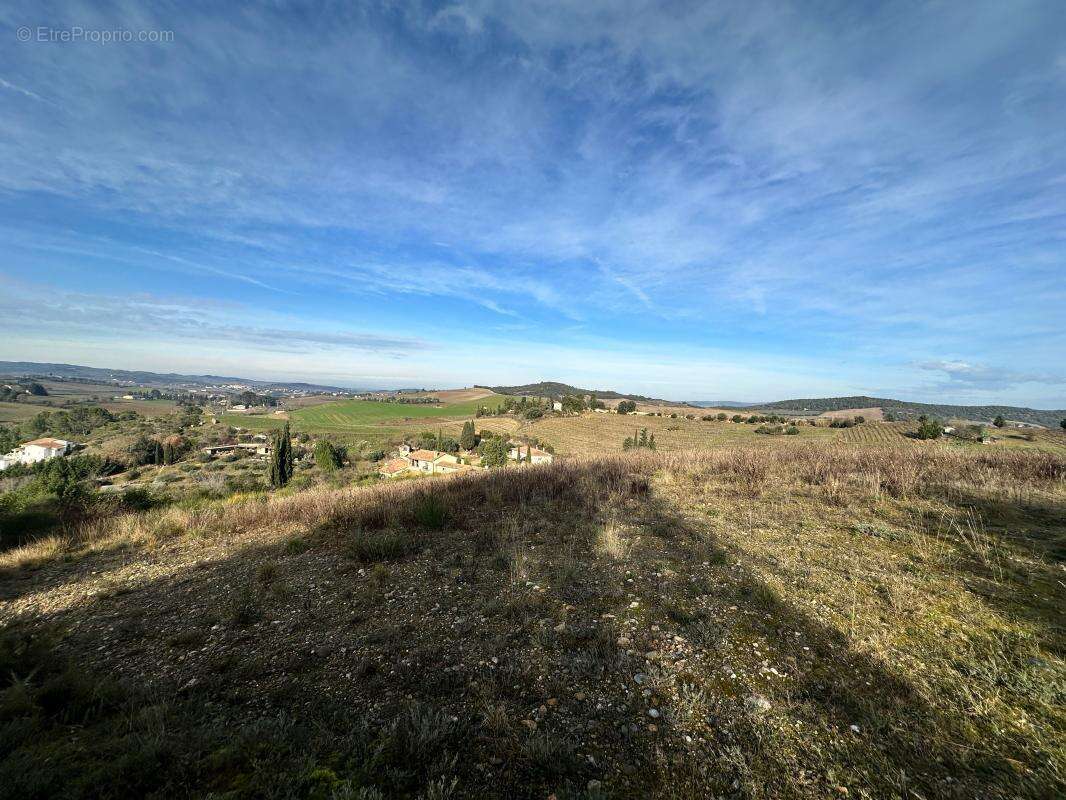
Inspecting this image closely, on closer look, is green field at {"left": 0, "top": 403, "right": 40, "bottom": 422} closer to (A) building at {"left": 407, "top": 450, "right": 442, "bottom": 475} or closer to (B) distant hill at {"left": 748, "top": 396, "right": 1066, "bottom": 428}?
(A) building at {"left": 407, "top": 450, "right": 442, "bottom": 475}

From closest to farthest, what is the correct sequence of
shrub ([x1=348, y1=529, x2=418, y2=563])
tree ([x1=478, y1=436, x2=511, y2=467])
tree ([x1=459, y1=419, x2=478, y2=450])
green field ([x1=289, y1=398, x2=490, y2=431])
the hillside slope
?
the hillside slope < shrub ([x1=348, y1=529, x2=418, y2=563]) < tree ([x1=478, y1=436, x2=511, y2=467]) < tree ([x1=459, y1=419, x2=478, y2=450]) < green field ([x1=289, y1=398, x2=490, y2=431])

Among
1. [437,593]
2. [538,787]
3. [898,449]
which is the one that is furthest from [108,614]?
[898,449]

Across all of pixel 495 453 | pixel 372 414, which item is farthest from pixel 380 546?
pixel 372 414

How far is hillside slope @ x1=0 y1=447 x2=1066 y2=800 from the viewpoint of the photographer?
2.33 metres

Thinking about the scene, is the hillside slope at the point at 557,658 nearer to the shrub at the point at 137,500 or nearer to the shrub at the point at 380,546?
the shrub at the point at 380,546

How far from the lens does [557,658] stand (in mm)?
3551

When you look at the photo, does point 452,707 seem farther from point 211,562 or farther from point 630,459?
point 630,459

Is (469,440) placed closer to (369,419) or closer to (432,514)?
(369,419)

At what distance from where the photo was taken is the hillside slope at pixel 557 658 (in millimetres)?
2326

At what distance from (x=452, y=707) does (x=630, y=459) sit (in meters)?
11.0

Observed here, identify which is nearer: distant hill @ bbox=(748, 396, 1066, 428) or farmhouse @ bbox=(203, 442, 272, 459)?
distant hill @ bbox=(748, 396, 1066, 428)

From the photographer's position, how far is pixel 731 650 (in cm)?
353

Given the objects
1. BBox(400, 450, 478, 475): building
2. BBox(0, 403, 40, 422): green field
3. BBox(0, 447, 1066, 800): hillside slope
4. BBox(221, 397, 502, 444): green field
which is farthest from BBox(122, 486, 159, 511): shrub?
BBox(0, 403, 40, 422): green field

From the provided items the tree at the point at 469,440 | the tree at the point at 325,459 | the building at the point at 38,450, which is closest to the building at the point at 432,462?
the tree at the point at 325,459
